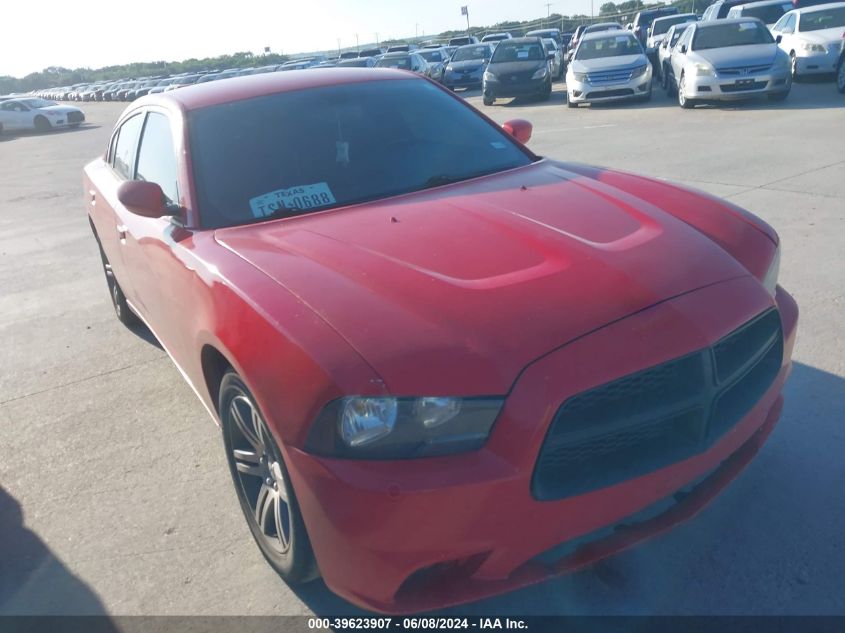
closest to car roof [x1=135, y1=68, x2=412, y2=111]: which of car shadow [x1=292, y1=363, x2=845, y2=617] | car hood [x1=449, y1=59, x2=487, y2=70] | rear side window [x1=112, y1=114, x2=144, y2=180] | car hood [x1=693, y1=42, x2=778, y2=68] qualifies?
rear side window [x1=112, y1=114, x2=144, y2=180]

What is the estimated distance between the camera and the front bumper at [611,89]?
16.5m

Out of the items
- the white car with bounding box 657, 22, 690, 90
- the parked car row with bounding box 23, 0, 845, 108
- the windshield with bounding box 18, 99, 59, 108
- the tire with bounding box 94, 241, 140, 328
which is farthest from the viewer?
the windshield with bounding box 18, 99, 59, 108

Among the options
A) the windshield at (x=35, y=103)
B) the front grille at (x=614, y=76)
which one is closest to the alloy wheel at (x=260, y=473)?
the front grille at (x=614, y=76)

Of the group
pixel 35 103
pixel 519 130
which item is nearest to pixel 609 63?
pixel 519 130

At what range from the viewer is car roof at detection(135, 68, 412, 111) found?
3975mm

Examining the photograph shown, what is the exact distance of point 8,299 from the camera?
7.14 metres

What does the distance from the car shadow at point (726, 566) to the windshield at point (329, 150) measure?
1.63 m

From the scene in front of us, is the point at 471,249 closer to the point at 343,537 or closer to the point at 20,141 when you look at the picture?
the point at 343,537

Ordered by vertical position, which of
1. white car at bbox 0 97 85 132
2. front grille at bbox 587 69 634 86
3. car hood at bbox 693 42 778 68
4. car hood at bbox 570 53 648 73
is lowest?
white car at bbox 0 97 85 132

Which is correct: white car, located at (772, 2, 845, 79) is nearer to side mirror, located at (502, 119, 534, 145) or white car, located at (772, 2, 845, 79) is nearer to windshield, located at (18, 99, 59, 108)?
side mirror, located at (502, 119, 534, 145)

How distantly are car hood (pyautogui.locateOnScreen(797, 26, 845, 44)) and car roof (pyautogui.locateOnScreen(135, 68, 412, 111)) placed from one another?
1413 cm

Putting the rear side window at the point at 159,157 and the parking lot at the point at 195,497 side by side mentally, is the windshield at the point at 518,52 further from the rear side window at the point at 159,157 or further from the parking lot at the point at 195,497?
the rear side window at the point at 159,157

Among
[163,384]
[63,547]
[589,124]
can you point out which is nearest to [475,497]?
[63,547]

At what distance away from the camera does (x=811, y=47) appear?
15.9 meters
